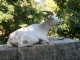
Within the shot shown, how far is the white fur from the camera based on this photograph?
3.37 metres

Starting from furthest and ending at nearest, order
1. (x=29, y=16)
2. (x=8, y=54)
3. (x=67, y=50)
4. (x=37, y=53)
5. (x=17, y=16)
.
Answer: (x=17, y=16), (x=29, y=16), (x=67, y=50), (x=37, y=53), (x=8, y=54)

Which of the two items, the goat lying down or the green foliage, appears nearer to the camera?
the goat lying down

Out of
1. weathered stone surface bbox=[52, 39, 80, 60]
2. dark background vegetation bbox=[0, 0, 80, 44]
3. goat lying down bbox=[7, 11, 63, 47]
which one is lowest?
weathered stone surface bbox=[52, 39, 80, 60]

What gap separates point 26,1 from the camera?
8.38m

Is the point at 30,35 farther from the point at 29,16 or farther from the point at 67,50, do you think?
the point at 29,16

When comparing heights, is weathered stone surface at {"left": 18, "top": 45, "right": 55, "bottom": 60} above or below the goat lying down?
below

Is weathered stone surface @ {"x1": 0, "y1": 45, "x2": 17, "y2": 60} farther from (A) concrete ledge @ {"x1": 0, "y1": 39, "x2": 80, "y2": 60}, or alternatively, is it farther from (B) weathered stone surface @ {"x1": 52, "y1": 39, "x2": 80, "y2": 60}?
(B) weathered stone surface @ {"x1": 52, "y1": 39, "x2": 80, "y2": 60}

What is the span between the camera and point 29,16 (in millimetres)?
7676

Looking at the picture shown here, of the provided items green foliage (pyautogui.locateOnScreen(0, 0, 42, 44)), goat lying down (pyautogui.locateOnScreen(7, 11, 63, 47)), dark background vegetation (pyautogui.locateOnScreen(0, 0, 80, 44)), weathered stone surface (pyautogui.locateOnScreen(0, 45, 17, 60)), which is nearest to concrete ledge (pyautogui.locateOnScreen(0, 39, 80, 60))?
weathered stone surface (pyautogui.locateOnScreen(0, 45, 17, 60))

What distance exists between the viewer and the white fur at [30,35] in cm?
337

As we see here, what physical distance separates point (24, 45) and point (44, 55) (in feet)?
1.30

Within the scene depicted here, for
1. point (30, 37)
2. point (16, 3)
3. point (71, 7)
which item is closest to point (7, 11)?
point (16, 3)

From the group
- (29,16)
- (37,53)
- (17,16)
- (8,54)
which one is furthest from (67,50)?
(17,16)

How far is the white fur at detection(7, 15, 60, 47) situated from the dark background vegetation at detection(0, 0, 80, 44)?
3172 millimetres
